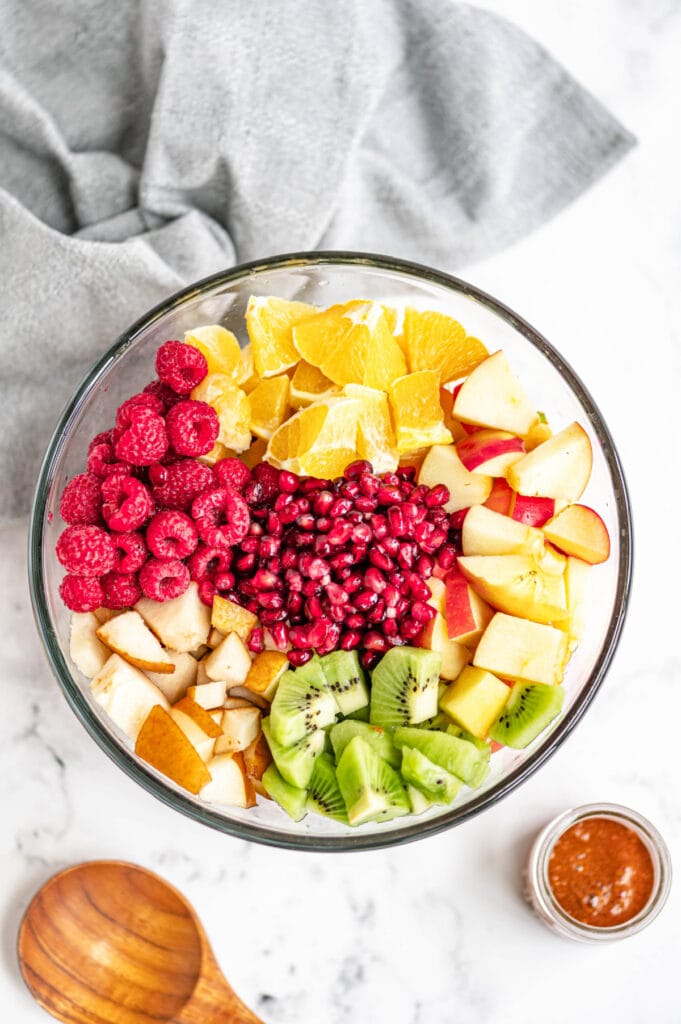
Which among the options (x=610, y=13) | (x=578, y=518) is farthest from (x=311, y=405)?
(x=610, y=13)

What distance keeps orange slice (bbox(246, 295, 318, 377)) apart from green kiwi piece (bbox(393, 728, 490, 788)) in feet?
2.24

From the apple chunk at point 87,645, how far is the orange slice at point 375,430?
0.57 metres

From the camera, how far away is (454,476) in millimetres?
1644

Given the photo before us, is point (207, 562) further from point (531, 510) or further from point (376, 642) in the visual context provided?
point (531, 510)

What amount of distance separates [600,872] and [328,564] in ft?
2.82

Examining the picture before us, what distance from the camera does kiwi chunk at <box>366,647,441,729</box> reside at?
1.54 meters

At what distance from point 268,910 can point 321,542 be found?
813 millimetres

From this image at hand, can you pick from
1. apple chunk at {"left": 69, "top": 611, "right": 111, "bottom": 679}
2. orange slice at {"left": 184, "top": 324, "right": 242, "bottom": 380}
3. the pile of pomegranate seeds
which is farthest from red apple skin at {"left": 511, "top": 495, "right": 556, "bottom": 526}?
apple chunk at {"left": 69, "top": 611, "right": 111, "bottom": 679}

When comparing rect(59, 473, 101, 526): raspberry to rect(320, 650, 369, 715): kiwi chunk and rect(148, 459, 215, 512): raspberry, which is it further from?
rect(320, 650, 369, 715): kiwi chunk

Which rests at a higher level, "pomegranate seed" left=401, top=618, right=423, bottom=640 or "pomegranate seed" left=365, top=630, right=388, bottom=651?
"pomegranate seed" left=401, top=618, right=423, bottom=640

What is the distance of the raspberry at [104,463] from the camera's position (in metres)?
1.58

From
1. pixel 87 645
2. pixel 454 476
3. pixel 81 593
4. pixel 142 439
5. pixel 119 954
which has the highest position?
pixel 454 476

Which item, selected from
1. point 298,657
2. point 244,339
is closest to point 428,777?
point 298,657

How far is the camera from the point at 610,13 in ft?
6.61
